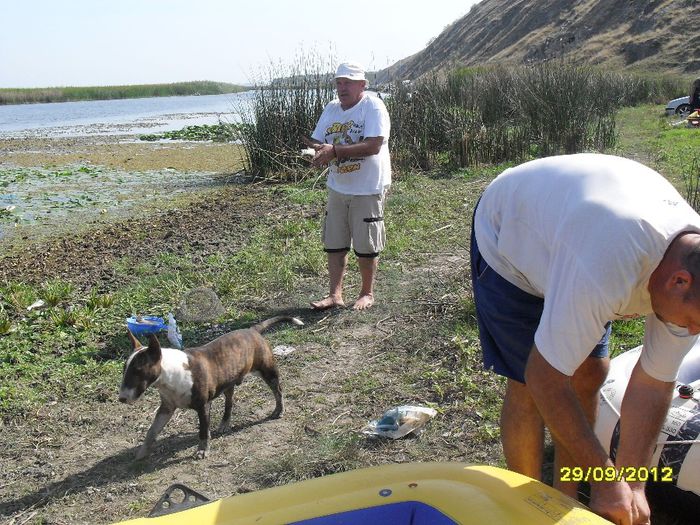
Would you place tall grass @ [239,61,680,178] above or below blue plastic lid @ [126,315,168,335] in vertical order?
above

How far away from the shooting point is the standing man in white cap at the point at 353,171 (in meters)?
5.75

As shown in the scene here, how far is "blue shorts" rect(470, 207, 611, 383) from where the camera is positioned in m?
2.72

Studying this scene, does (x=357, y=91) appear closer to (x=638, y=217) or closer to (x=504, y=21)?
(x=638, y=217)

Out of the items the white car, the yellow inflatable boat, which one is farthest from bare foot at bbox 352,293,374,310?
the white car

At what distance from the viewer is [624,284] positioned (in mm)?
2006

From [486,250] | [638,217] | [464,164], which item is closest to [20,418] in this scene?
[486,250]

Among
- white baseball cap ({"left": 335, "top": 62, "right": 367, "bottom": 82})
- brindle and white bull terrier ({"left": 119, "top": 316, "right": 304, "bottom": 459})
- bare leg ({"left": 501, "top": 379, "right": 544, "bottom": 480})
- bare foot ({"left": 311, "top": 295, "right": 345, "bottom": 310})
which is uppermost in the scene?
white baseball cap ({"left": 335, "top": 62, "right": 367, "bottom": 82})

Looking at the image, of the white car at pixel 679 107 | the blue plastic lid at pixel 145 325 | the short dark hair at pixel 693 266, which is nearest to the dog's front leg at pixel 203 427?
the blue plastic lid at pixel 145 325

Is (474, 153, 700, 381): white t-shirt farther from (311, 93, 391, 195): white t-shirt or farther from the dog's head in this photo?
(311, 93, 391, 195): white t-shirt

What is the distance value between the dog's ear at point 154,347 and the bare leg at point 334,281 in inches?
90.1

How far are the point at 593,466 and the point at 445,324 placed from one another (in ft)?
11.0

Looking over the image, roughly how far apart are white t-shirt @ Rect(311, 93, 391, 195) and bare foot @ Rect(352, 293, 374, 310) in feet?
2.89

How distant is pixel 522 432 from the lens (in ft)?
9.47
